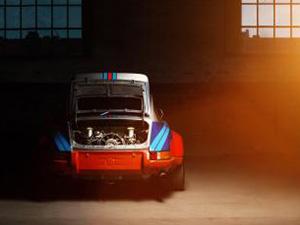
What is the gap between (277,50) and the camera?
55.7 ft

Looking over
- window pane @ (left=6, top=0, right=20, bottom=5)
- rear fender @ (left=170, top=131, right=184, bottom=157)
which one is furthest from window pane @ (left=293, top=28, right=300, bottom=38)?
rear fender @ (left=170, top=131, right=184, bottom=157)

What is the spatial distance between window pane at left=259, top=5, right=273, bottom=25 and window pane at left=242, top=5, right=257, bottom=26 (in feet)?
0.52

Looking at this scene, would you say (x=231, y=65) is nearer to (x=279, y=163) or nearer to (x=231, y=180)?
(x=279, y=163)

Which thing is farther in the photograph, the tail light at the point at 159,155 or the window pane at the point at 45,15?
the window pane at the point at 45,15

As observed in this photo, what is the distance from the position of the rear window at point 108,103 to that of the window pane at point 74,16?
6959 millimetres

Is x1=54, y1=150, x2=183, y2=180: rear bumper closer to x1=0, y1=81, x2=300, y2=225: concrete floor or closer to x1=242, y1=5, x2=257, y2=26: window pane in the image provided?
x1=0, y1=81, x2=300, y2=225: concrete floor

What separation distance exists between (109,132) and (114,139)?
0.51ft

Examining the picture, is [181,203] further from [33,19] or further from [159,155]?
[33,19]

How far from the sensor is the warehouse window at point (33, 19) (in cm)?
1703

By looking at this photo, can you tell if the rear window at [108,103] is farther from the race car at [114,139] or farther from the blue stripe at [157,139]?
the blue stripe at [157,139]

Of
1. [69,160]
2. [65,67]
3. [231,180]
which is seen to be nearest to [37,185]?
[69,160]

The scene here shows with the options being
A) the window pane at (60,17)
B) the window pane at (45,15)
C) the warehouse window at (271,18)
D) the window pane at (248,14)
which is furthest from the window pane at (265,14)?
the window pane at (45,15)

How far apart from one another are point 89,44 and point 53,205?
9.08 meters

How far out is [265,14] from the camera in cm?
1700
